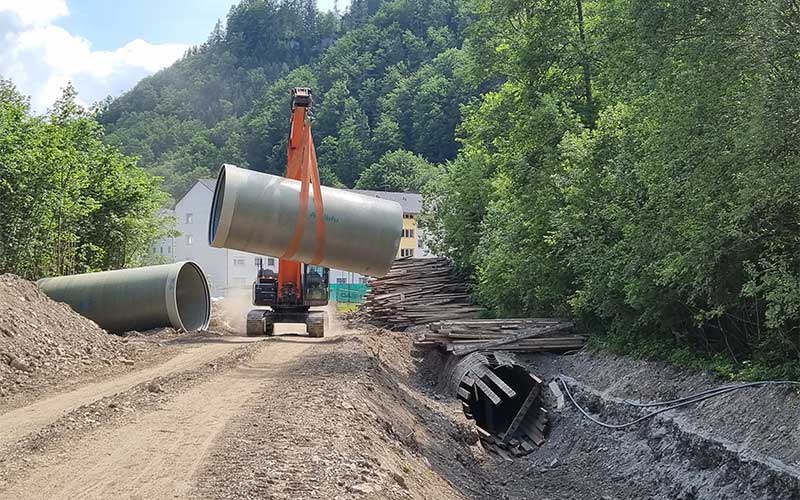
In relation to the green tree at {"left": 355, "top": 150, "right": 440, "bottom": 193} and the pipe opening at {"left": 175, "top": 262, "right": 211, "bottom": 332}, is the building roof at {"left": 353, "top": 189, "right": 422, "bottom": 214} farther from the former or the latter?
the pipe opening at {"left": 175, "top": 262, "right": 211, "bottom": 332}

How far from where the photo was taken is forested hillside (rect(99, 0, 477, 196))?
113m

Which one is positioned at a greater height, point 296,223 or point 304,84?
point 304,84

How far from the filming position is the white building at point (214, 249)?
243 feet

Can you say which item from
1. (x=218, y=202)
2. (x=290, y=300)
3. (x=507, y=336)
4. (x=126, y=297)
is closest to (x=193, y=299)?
(x=126, y=297)

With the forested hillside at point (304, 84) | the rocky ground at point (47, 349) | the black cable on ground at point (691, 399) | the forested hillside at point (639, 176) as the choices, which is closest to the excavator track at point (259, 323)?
the rocky ground at point (47, 349)

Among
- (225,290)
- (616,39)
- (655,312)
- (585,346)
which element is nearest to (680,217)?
(655,312)

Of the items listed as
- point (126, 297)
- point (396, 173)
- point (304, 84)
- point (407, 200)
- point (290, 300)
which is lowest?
Result: point (290, 300)

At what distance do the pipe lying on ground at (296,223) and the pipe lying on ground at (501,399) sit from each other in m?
2.99

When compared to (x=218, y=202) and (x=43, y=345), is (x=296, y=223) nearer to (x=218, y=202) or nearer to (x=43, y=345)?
(x=218, y=202)

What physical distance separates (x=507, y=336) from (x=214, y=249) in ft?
191

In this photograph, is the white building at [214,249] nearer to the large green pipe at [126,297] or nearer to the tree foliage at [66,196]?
the tree foliage at [66,196]

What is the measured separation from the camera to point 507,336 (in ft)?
62.2

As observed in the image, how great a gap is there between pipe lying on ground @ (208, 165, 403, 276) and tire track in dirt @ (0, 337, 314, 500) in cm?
581

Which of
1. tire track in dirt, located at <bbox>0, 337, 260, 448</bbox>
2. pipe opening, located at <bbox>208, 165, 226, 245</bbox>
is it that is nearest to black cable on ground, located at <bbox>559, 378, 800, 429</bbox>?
tire track in dirt, located at <bbox>0, 337, 260, 448</bbox>
